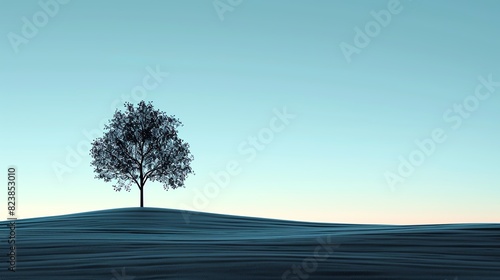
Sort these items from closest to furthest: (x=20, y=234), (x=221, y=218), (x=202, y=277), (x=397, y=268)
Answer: (x=202, y=277) → (x=397, y=268) → (x=20, y=234) → (x=221, y=218)

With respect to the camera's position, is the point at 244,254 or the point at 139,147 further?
the point at 139,147

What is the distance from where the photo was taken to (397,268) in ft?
17.8

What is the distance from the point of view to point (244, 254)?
591cm

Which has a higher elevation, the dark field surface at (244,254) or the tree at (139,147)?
the tree at (139,147)

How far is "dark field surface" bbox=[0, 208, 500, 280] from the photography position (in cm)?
523

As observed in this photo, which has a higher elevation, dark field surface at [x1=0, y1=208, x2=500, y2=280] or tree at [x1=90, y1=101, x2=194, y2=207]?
Result: tree at [x1=90, y1=101, x2=194, y2=207]

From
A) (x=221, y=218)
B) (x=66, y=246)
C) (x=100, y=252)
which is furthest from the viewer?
(x=221, y=218)

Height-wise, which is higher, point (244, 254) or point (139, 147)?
point (139, 147)

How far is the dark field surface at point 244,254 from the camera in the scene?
5.23m

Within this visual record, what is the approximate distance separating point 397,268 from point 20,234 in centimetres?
486

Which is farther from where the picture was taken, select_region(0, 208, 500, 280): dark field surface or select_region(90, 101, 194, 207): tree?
select_region(90, 101, 194, 207): tree

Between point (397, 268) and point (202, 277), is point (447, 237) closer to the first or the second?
point (397, 268)

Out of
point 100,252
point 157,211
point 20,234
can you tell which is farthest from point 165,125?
point 100,252

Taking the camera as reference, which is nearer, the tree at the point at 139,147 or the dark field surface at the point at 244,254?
the dark field surface at the point at 244,254
